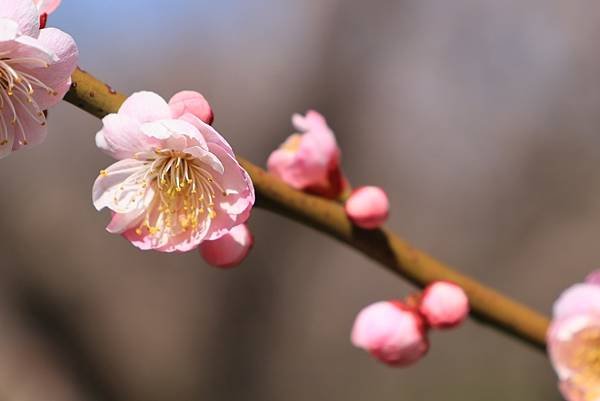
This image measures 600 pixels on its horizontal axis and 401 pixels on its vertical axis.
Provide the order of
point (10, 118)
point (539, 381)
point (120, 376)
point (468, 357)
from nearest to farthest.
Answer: point (10, 118)
point (120, 376)
point (539, 381)
point (468, 357)

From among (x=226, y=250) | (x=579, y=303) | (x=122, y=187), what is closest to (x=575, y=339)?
(x=579, y=303)

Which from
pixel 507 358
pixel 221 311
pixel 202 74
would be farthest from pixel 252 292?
pixel 507 358

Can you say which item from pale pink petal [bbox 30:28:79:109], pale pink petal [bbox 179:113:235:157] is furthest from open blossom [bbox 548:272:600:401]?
pale pink petal [bbox 30:28:79:109]

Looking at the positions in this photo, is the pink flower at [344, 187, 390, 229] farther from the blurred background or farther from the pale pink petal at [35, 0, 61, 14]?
the blurred background

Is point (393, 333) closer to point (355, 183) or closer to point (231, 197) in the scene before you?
point (231, 197)

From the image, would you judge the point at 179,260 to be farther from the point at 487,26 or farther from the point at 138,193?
the point at 138,193

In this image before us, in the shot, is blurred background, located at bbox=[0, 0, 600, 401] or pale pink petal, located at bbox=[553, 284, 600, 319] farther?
blurred background, located at bbox=[0, 0, 600, 401]
